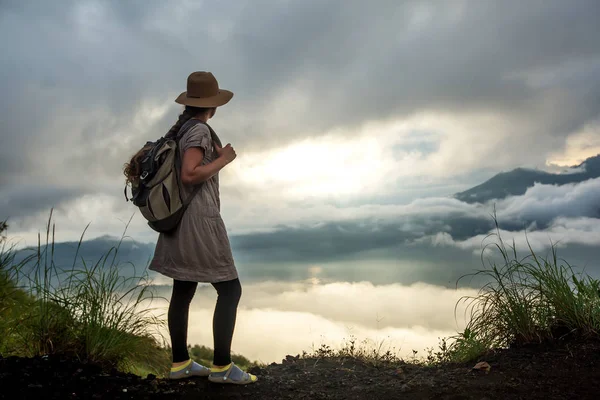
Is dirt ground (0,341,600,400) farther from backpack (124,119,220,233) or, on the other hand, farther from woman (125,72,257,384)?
backpack (124,119,220,233)

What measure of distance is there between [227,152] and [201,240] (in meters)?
0.75

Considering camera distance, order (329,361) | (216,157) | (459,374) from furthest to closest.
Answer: (329,361) → (459,374) → (216,157)

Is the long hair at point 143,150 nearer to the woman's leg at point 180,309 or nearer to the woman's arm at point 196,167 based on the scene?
the woman's arm at point 196,167

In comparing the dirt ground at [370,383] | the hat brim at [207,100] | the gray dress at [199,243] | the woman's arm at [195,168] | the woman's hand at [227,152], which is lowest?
the dirt ground at [370,383]

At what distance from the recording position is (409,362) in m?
6.38

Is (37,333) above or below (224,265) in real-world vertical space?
below

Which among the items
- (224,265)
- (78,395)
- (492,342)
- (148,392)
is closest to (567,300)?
(492,342)

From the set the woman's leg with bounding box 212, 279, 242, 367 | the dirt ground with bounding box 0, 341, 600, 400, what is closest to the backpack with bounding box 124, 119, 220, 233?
the woman's leg with bounding box 212, 279, 242, 367

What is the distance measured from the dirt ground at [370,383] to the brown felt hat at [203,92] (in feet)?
7.96

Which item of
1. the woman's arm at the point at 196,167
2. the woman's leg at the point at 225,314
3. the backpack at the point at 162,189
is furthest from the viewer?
the woman's leg at the point at 225,314

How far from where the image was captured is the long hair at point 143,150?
468 centimetres

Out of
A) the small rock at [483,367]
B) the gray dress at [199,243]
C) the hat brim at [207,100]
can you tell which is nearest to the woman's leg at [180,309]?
the gray dress at [199,243]

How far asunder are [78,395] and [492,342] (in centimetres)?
387

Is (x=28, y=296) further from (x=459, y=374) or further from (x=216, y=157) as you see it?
(x=459, y=374)
